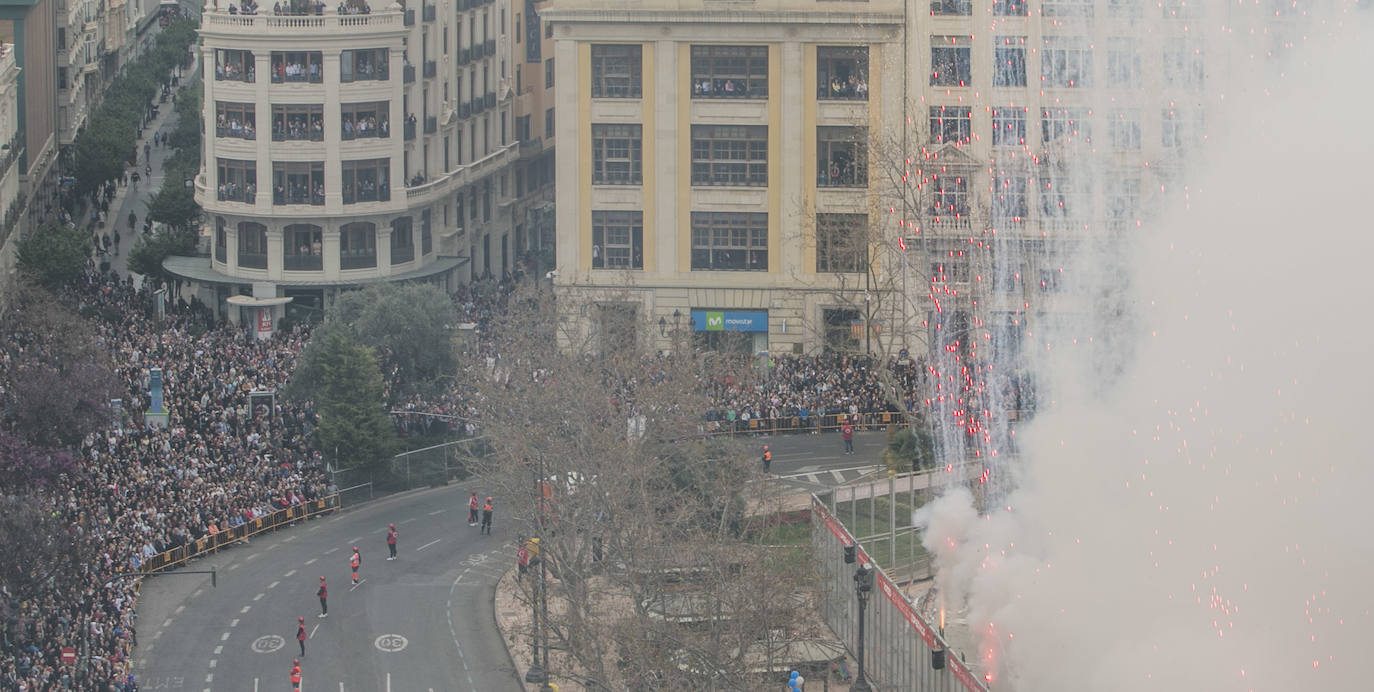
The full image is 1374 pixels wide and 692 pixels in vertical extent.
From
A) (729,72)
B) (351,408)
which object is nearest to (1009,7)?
(729,72)

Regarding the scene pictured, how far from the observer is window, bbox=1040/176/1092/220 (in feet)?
265

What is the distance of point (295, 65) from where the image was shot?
11344 cm

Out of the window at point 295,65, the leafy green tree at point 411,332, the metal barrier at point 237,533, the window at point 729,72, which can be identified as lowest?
the metal barrier at point 237,533

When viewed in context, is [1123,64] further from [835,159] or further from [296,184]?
[296,184]

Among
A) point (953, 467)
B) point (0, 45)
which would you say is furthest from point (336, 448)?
point (0, 45)

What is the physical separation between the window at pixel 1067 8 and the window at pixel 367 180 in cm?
3317

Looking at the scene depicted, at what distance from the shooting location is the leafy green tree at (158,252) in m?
118

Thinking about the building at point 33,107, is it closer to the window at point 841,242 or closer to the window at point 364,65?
the window at point 364,65

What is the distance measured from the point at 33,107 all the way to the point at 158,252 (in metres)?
20.8

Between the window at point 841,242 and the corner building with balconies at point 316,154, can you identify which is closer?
the window at point 841,242

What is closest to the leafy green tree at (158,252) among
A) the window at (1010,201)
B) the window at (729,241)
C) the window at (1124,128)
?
the window at (729,241)

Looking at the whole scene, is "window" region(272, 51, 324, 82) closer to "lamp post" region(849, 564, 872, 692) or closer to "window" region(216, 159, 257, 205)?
"window" region(216, 159, 257, 205)

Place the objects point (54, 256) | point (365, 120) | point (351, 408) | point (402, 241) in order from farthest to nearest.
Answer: point (402, 241) → point (365, 120) → point (54, 256) → point (351, 408)

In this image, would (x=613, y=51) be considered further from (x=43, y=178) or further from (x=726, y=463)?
(x=43, y=178)
